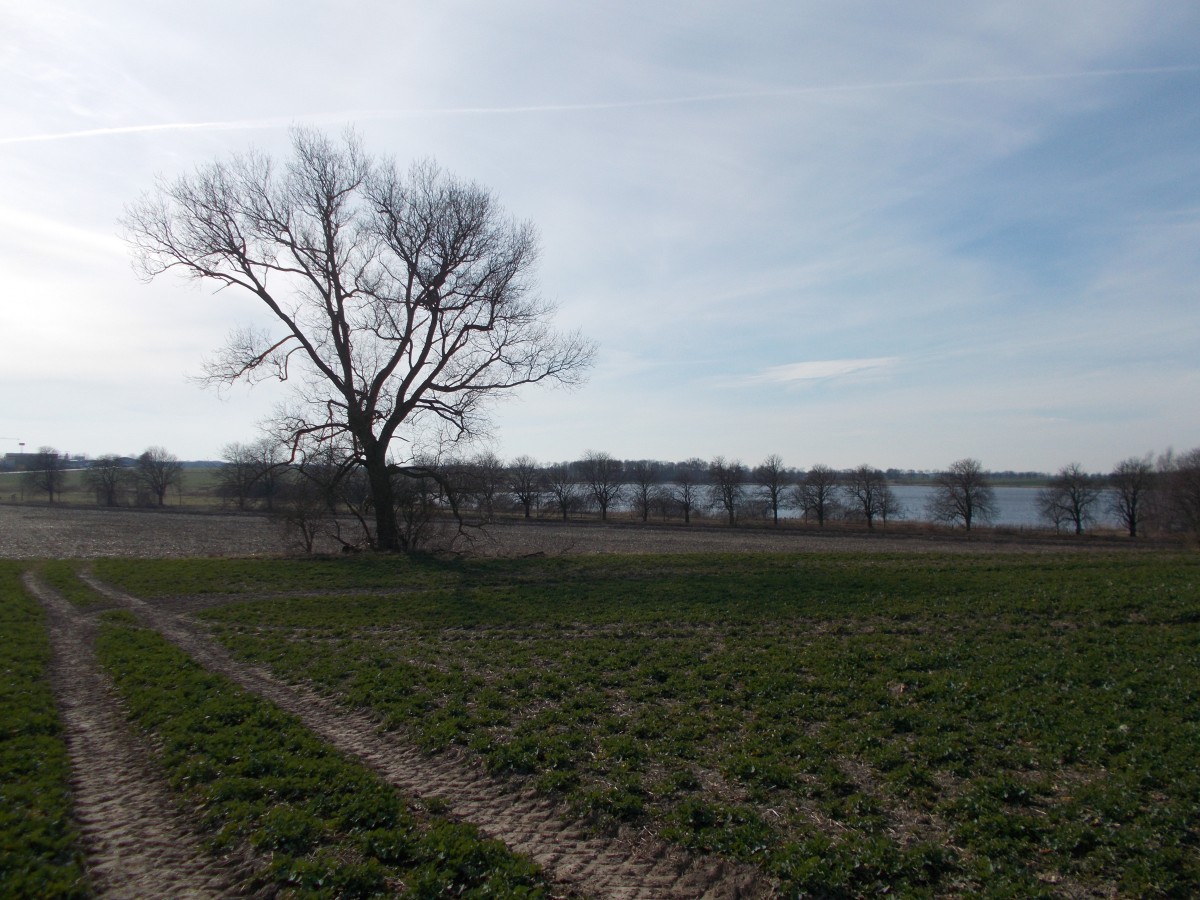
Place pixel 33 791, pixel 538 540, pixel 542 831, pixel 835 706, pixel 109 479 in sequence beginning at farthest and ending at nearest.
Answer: pixel 109 479 < pixel 538 540 < pixel 835 706 < pixel 33 791 < pixel 542 831

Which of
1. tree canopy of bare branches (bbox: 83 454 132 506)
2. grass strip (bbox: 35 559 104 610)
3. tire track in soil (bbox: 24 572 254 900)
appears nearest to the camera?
tire track in soil (bbox: 24 572 254 900)

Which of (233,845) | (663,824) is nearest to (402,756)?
(233,845)

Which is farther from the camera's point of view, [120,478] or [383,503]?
[120,478]

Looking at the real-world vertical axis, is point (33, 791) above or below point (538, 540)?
above

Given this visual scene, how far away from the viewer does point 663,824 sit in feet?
20.1

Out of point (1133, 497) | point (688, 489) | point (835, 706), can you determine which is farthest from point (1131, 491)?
point (835, 706)

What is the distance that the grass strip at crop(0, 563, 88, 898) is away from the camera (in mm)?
5082

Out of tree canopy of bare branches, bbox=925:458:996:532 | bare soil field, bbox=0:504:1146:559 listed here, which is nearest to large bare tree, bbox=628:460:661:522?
bare soil field, bbox=0:504:1146:559

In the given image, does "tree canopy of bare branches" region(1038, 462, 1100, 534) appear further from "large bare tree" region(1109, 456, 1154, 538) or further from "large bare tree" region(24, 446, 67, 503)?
"large bare tree" region(24, 446, 67, 503)

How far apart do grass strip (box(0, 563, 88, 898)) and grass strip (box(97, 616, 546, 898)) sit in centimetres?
93

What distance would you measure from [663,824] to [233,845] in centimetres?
368

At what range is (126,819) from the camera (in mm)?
6133

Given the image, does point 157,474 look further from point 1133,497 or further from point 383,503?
point 1133,497

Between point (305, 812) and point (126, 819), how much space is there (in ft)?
5.29
